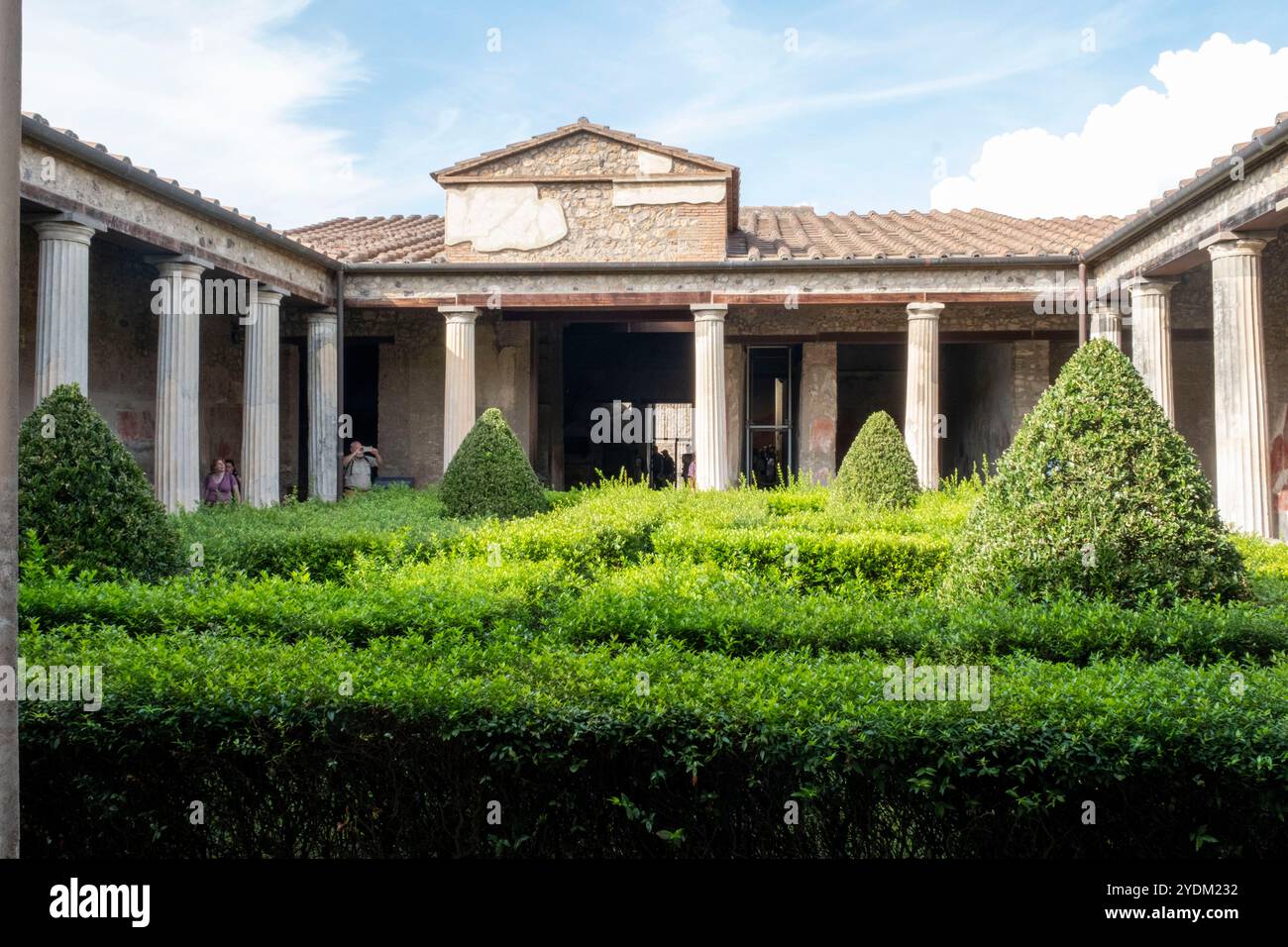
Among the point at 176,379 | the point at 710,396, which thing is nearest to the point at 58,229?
the point at 176,379

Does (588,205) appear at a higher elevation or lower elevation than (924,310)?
higher

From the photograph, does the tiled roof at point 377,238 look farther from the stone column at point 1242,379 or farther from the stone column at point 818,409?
the stone column at point 1242,379

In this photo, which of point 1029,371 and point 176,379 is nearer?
point 176,379

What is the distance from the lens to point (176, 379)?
1118cm

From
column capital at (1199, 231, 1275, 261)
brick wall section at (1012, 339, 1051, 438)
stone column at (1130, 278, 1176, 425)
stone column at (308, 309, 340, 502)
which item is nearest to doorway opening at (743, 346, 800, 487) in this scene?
brick wall section at (1012, 339, 1051, 438)

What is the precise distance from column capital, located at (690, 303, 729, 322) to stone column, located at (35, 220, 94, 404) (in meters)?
7.67

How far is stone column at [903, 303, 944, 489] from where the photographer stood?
1383cm

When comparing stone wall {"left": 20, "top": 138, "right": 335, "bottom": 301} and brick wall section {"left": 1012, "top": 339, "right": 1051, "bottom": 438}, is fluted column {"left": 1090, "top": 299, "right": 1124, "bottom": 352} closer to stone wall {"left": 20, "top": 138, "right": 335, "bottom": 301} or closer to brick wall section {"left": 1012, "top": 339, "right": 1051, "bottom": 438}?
brick wall section {"left": 1012, "top": 339, "right": 1051, "bottom": 438}

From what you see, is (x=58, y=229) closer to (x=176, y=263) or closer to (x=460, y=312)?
(x=176, y=263)

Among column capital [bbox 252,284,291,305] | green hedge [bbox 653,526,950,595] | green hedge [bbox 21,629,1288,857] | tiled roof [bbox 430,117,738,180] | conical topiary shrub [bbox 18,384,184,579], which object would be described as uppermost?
tiled roof [bbox 430,117,738,180]

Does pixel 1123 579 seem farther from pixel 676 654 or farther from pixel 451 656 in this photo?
pixel 451 656

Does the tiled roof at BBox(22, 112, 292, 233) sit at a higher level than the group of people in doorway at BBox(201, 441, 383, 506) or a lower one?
higher

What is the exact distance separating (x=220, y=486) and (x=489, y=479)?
230 inches
